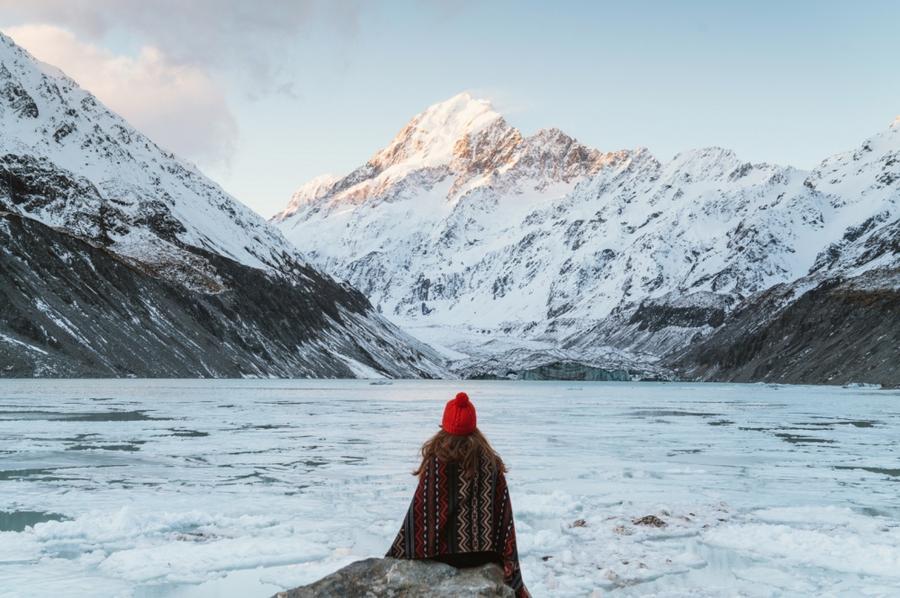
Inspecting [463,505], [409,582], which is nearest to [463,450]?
[463,505]

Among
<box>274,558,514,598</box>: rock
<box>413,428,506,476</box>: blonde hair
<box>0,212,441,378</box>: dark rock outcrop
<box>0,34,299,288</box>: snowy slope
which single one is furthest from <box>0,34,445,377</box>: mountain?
<box>413,428,506,476</box>: blonde hair

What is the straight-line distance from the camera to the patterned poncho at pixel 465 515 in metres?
7.41

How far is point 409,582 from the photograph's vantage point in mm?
7191

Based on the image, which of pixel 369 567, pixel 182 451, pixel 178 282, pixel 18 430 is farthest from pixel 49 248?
pixel 369 567

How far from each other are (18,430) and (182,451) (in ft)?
34.3

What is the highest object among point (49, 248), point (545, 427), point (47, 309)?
point (49, 248)

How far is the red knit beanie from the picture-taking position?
7297 millimetres

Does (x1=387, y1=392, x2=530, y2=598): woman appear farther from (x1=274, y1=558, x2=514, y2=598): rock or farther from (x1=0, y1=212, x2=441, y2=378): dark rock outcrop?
(x1=0, y1=212, x2=441, y2=378): dark rock outcrop

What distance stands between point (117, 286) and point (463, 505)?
132157mm

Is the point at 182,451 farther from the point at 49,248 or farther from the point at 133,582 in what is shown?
the point at 49,248

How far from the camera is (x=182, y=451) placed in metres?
27.8

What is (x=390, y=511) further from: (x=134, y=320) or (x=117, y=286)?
(x=117, y=286)

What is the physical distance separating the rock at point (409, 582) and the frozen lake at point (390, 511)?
182 inches

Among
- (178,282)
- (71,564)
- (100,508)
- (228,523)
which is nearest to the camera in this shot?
(71,564)
